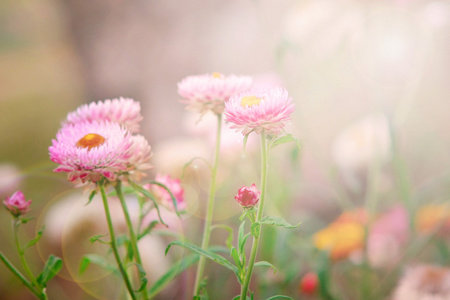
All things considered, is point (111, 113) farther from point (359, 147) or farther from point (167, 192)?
point (359, 147)

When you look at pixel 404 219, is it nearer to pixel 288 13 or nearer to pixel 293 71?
pixel 293 71

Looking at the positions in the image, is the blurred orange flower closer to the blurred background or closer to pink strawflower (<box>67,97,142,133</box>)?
the blurred background

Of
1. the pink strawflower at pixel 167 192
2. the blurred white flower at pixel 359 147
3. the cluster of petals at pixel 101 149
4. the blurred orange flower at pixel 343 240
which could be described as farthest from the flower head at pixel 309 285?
the cluster of petals at pixel 101 149

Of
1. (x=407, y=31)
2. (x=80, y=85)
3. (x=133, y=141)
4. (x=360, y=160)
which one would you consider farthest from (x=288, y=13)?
(x=133, y=141)

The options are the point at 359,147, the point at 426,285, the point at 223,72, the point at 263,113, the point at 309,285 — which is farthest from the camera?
the point at 223,72

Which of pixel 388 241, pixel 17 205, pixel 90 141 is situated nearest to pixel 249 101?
pixel 90 141

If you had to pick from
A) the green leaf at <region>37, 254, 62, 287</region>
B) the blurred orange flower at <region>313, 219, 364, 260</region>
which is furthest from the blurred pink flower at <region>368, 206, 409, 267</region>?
the green leaf at <region>37, 254, 62, 287</region>

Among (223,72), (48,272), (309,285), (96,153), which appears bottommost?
(309,285)
